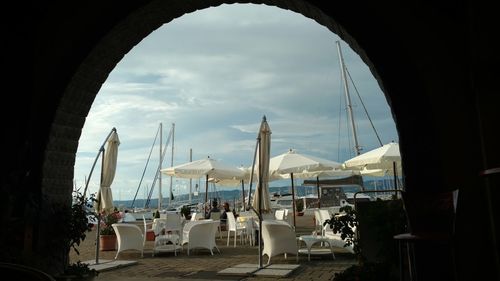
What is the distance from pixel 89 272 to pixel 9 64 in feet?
8.28

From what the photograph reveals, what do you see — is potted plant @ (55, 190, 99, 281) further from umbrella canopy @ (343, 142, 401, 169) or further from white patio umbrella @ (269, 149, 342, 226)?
umbrella canopy @ (343, 142, 401, 169)

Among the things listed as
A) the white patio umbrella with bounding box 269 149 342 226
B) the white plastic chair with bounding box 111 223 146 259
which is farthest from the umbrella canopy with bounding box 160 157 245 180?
the white plastic chair with bounding box 111 223 146 259

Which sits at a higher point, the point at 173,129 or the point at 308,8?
the point at 173,129

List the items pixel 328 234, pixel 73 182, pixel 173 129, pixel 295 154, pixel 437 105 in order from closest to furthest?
pixel 437 105 → pixel 73 182 → pixel 328 234 → pixel 295 154 → pixel 173 129

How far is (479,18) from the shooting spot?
3.70 meters

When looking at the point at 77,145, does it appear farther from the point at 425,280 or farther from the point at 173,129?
the point at 173,129

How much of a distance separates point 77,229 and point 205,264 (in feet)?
9.82

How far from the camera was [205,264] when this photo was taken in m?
7.41

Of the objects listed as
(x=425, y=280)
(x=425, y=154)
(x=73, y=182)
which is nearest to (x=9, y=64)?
(x=73, y=182)

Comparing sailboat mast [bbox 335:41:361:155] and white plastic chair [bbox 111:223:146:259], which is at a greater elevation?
sailboat mast [bbox 335:41:361:155]

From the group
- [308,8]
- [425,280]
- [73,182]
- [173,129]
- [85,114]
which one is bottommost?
[425,280]

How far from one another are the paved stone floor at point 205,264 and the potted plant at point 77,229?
131 centimetres

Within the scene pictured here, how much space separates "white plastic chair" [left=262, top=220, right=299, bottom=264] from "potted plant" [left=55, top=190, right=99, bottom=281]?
2987 mm

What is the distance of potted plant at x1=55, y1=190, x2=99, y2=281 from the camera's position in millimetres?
4633
